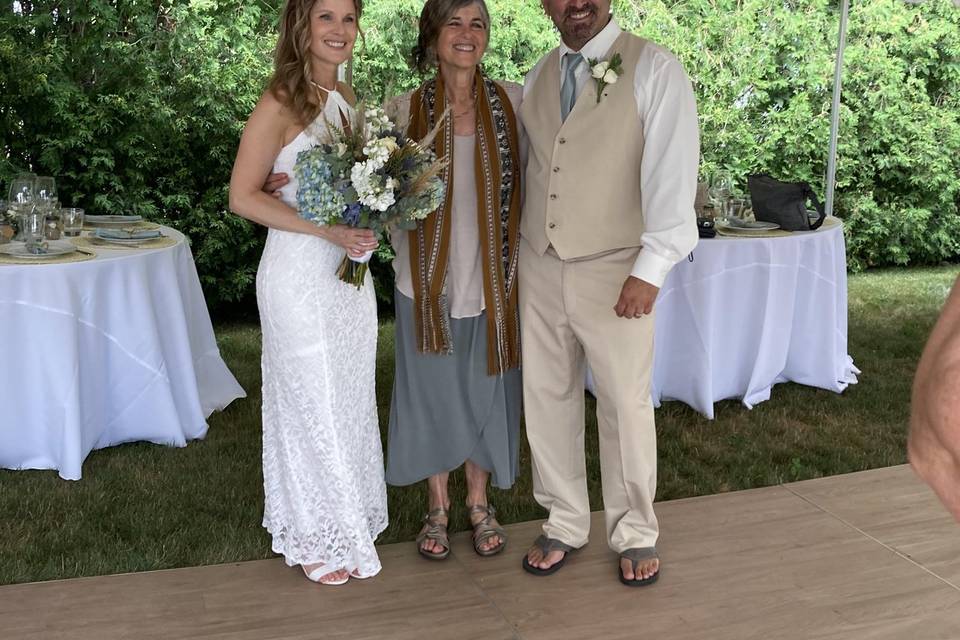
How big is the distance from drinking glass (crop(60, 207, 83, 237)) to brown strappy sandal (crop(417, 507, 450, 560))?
7.13 ft

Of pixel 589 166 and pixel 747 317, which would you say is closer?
pixel 589 166

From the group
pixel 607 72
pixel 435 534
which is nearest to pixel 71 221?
pixel 435 534

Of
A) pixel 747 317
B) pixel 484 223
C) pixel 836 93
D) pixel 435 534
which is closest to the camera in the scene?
pixel 484 223

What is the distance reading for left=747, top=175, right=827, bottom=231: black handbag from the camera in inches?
193

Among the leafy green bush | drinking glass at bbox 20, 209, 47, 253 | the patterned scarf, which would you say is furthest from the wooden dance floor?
the leafy green bush

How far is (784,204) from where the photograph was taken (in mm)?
4914

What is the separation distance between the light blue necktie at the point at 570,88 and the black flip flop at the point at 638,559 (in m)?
1.37

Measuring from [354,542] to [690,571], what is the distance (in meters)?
1.08

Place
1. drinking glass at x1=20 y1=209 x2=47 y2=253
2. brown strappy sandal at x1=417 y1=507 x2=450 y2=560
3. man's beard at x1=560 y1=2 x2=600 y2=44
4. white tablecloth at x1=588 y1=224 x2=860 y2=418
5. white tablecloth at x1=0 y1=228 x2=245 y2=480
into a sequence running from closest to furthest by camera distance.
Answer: man's beard at x1=560 y1=2 x2=600 y2=44 < brown strappy sandal at x1=417 y1=507 x2=450 y2=560 < white tablecloth at x1=0 y1=228 x2=245 y2=480 < drinking glass at x1=20 y1=209 x2=47 y2=253 < white tablecloth at x1=588 y1=224 x2=860 y2=418

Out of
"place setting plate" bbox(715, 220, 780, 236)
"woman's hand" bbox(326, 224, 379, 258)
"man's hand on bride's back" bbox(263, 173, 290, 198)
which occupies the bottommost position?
"place setting plate" bbox(715, 220, 780, 236)

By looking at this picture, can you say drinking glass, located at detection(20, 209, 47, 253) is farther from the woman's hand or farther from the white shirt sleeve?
the white shirt sleeve

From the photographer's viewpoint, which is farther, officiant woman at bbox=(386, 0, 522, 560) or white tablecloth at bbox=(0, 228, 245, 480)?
white tablecloth at bbox=(0, 228, 245, 480)

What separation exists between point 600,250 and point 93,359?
2230mm

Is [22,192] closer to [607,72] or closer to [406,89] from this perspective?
[607,72]
